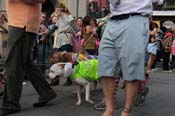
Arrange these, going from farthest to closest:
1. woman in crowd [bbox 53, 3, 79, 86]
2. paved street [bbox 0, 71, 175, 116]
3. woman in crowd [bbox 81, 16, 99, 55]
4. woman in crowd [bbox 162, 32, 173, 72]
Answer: woman in crowd [bbox 162, 32, 173, 72], woman in crowd [bbox 53, 3, 79, 86], woman in crowd [bbox 81, 16, 99, 55], paved street [bbox 0, 71, 175, 116]

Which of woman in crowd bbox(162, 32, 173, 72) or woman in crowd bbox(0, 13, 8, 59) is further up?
woman in crowd bbox(0, 13, 8, 59)

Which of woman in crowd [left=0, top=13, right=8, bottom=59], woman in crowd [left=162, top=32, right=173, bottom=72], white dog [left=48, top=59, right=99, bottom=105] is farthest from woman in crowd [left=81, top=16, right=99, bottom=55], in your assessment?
woman in crowd [left=162, top=32, right=173, bottom=72]

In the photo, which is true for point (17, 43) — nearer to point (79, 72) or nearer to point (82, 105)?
point (79, 72)

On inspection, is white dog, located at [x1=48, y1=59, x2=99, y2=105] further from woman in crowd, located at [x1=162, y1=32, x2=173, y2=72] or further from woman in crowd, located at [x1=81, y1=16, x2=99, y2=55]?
woman in crowd, located at [x1=162, y1=32, x2=173, y2=72]

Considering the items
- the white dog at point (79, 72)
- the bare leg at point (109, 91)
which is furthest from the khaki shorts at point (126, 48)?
the white dog at point (79, 72)

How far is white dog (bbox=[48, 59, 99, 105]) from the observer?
6516mm

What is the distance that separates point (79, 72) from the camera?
661 cm

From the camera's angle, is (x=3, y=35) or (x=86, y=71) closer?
(x=86, y=71)

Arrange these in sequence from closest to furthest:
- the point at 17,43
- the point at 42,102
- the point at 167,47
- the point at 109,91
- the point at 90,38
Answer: the point at 109,91 < the point at 17,43 < the point at 42,102 < the point at 90,38 < the point at 167,47

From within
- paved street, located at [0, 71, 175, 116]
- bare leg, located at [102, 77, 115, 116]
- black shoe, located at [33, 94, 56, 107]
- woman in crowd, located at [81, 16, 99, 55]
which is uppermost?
woman in crowd, located at [81, 16, 99, 55]

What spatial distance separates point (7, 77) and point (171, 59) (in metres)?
10.6

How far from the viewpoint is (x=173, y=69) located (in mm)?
15922

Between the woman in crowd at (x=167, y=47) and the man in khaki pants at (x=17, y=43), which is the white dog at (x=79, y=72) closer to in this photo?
the man in khaki pants at (x=17, y=43)

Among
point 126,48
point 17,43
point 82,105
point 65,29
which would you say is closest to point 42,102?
point 82,105
